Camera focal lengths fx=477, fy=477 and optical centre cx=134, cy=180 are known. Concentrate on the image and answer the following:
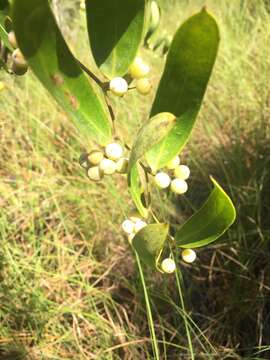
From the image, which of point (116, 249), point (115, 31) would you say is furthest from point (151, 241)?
point (116, 249)

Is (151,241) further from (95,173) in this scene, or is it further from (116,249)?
(116,249)

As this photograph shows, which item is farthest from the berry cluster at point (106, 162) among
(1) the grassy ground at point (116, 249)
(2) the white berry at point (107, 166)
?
(1) the grassy ground at point (116, 249)

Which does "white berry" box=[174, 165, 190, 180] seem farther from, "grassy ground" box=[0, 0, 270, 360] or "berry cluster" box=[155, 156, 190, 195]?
"grassy ground" box=[0, 0, 270, 360]

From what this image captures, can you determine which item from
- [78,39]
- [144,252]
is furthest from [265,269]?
[78,39]

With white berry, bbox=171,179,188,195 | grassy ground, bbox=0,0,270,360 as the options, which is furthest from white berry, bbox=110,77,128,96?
grassy ground, bbox=0,0,270,360

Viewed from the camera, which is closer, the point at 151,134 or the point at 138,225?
the point at 151,134

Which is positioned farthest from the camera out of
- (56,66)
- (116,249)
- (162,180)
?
(116,249)

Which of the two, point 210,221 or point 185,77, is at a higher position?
point 185,77

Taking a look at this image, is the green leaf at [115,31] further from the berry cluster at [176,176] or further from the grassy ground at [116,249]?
the grassy ground at [116,249]
